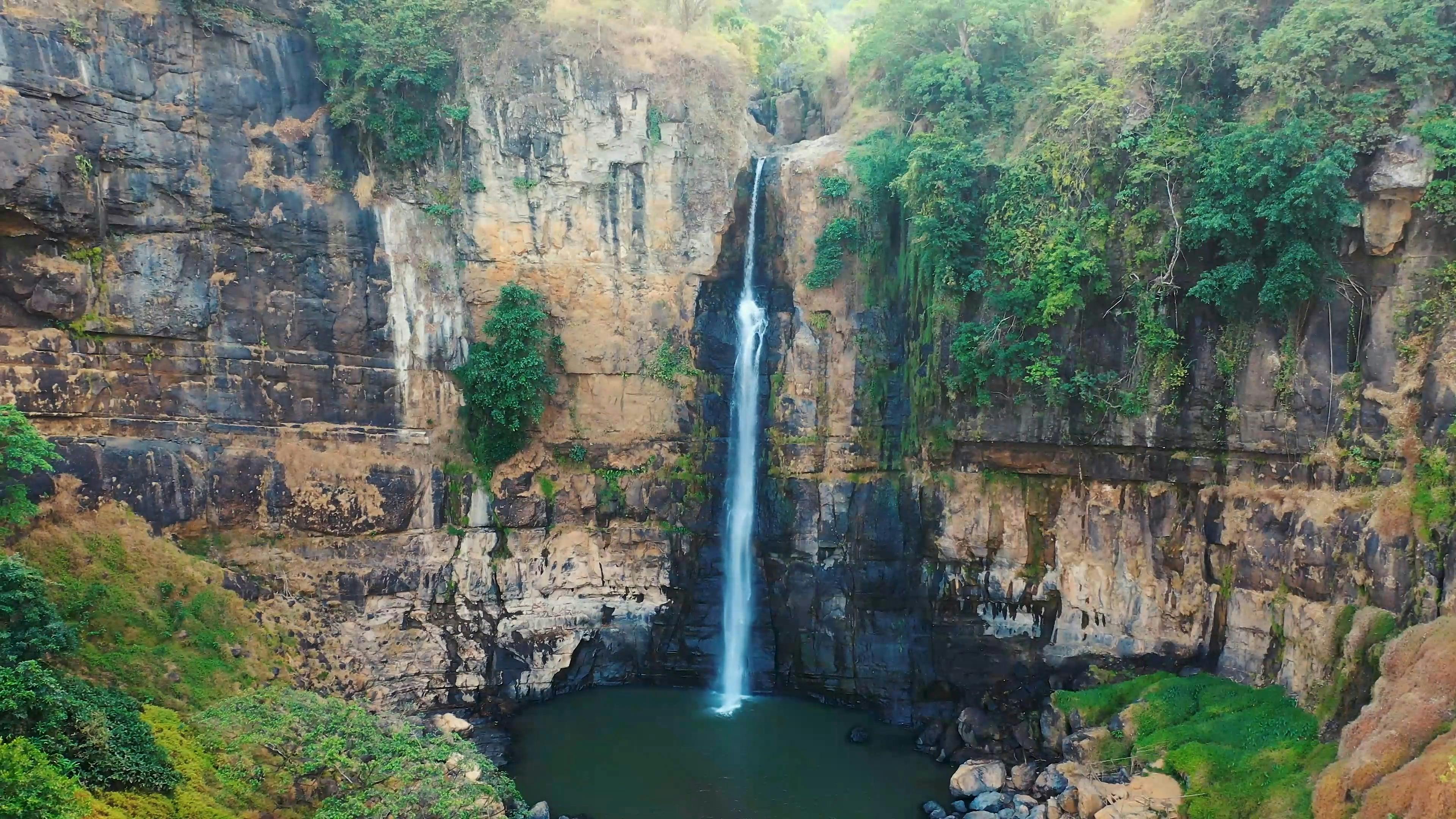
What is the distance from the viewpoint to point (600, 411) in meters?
25.1

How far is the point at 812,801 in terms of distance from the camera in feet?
61.9

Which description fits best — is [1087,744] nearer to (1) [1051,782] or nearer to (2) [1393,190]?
(1) [1051,782]

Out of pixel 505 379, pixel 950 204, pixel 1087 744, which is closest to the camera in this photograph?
pixel 1087 744

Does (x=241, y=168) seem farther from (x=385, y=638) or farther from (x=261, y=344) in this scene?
(x=385, y=638)

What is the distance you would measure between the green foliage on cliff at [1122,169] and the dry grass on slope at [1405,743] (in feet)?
21.6

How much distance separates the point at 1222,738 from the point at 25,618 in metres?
20.1

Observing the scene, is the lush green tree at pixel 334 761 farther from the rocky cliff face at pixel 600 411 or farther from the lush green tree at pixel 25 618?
the rocky cliff face at pixel 600 411

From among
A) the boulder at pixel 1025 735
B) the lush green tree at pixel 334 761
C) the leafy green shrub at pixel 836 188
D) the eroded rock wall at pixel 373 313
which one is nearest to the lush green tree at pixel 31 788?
the lush green tree at pixel 334 761

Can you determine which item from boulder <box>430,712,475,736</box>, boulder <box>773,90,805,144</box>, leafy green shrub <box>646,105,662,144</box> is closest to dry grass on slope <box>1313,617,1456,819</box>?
boulder <box>430,712,475,736</box>

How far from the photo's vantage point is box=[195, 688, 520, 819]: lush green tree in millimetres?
14156

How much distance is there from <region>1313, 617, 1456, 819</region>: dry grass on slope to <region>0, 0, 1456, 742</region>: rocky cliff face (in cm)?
A: 150

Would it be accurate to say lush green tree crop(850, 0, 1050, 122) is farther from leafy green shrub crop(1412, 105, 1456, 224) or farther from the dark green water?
the dark green water

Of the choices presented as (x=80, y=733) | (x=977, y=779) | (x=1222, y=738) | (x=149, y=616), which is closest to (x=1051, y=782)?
(x=977, y=779)

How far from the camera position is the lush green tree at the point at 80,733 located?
1198cm
